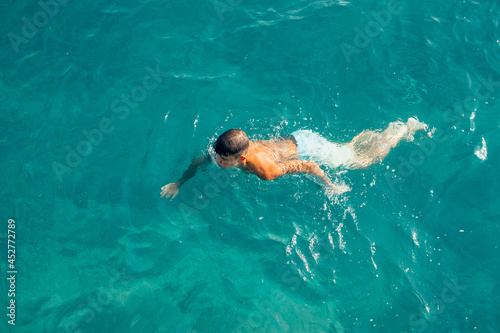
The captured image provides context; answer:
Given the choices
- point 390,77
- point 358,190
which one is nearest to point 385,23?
point 390,77

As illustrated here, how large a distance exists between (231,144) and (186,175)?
53.1 inches

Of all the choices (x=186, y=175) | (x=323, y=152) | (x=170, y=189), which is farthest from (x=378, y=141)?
(x=170, y=189)

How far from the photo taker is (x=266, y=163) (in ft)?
18.6

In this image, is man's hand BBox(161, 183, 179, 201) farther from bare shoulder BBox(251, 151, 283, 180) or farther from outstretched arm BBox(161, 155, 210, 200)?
bare shoulder BBox(251, 151, 283, 180)

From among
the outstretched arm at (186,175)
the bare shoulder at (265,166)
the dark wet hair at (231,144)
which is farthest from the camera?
the outstretched arm at (186,175)

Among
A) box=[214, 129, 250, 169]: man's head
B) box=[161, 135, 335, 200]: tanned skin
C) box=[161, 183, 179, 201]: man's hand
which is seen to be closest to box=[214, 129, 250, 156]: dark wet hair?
box=[214, 129, 250, 169]: man's head

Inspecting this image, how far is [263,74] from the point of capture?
7.79m

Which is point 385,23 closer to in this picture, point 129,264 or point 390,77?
point 390,77

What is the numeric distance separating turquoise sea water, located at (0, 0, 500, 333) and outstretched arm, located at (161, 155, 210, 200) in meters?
0.39

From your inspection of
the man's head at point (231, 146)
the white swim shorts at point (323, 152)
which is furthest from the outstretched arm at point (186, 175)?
the white swim shorts at point (323, 152)

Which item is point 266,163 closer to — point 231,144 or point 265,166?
point 265,166

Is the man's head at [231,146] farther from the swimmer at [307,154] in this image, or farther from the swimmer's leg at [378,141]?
the swimmer's leg at [378,141]

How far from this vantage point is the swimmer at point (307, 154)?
5.68 meters

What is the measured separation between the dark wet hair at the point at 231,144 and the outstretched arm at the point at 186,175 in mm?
969
